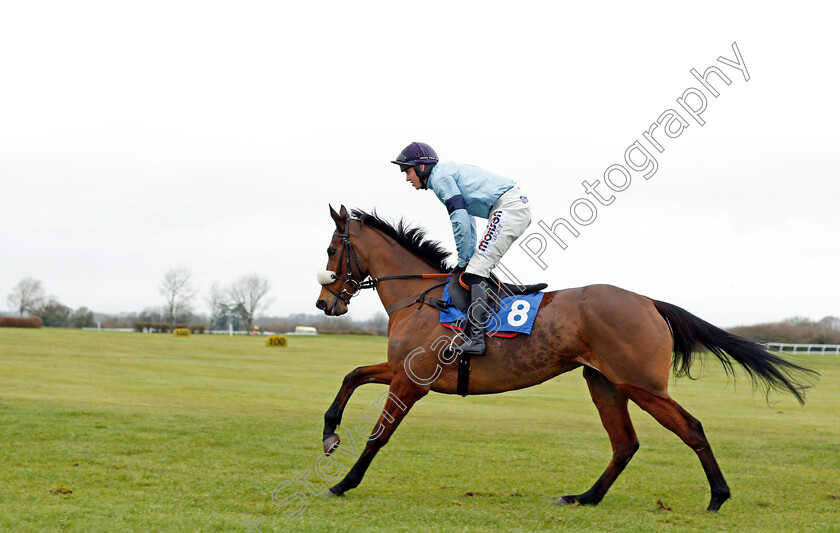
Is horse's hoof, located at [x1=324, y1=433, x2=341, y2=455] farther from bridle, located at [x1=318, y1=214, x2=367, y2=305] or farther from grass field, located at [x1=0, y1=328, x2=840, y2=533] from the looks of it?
bridle, located at [x1=318, y1=214, x2=367, y2=305]

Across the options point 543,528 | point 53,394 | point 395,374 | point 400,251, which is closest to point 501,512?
point 543,528

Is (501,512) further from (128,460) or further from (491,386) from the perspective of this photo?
(128,460)

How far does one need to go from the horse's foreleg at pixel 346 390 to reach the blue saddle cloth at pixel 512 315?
796mm

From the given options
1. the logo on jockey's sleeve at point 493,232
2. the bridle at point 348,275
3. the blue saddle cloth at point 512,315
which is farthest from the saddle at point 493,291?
the bridle at point 348,275

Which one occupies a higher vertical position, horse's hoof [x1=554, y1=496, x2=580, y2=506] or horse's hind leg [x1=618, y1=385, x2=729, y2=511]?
horse's hind leg [x1=618, y1=385, x2=729, y2=511]

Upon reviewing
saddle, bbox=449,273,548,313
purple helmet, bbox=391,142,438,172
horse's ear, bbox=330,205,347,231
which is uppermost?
purple helmet, bbox=391,142,438,172

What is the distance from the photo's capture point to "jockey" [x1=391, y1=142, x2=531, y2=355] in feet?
22.4

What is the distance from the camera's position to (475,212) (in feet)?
23.3

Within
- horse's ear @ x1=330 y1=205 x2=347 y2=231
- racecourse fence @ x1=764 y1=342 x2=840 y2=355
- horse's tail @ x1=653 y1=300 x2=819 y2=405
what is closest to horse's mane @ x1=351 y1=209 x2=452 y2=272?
horse's ear @ x1=330 y1=205 x2=347 y2=231

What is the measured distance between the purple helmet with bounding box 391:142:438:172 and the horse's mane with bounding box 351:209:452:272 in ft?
2.86

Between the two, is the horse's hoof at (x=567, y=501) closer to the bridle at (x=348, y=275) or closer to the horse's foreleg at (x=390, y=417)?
the horse's foreleg at (x=390, y=417)

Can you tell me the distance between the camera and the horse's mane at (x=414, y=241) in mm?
7754

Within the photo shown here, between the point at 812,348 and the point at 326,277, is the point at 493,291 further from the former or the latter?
the point at 812,348

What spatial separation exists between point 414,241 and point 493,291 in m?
1.19
